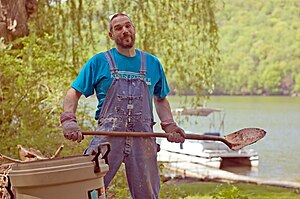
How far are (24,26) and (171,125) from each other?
412 centimetres

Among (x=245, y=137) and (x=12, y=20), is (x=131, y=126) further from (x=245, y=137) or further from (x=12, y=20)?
(x=12, y=20)

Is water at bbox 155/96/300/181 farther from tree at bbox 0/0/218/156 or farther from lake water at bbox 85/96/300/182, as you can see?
tree at bbox 0/0/218/156

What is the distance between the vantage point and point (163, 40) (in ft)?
27.7

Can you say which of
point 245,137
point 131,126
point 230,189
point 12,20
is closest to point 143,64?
point 131,126

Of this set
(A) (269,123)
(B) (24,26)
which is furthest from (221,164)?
(A) (269,123)

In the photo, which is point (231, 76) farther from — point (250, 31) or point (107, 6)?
point (107, 6)

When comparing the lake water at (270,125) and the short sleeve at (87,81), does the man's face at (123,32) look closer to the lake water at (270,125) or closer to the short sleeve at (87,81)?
the short sleeve at (87,81)

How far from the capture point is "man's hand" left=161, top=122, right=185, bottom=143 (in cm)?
363

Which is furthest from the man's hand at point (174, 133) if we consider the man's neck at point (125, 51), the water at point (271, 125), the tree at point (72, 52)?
the water at point (271, 125)

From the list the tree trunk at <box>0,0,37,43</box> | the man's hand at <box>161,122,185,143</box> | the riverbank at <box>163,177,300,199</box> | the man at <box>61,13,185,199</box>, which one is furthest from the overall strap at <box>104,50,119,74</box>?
the riverbank at <box>163,177,300,199</box>

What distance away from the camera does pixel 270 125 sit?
34875 mm

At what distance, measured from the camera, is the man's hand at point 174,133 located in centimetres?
363

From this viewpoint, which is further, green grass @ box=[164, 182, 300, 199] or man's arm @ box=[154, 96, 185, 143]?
green grass @ box=[164, 182, 300, 199]

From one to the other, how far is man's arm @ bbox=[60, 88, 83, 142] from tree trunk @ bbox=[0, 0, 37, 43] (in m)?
3.82
